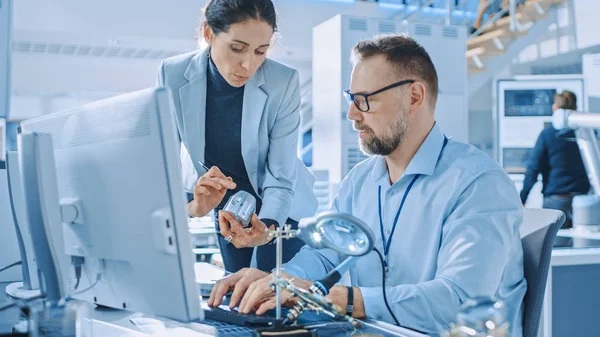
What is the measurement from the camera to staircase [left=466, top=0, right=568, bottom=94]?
7.46m

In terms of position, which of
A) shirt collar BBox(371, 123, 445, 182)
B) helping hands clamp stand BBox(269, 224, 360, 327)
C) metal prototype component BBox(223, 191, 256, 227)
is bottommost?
helping hands clamp stand BBox(269, 224, 360, 327)

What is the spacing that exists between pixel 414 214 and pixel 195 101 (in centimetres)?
77

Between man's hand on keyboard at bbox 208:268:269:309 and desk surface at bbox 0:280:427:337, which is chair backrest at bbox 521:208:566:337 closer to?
desk surface at bbox 0:280:427:337

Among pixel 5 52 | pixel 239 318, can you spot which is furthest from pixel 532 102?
pixel 239 318

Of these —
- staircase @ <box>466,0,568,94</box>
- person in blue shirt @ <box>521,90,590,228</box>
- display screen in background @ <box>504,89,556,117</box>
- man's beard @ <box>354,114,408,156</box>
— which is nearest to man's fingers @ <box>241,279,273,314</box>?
man's beard @ <box>354,114,408,156</box>

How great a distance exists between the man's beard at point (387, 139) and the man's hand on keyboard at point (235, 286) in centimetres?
44

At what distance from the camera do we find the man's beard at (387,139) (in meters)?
1.57

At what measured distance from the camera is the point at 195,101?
1.90 m

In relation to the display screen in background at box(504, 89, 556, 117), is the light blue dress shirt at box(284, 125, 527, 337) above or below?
below

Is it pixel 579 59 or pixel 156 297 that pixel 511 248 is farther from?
pixel 579 59

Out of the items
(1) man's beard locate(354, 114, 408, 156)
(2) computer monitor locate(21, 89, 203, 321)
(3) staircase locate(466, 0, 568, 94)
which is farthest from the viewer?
(3) staircase locate(466, 0, 568, 94)

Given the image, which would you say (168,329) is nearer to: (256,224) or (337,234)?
(337,234)

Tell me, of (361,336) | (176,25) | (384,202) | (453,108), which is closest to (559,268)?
(384,202)

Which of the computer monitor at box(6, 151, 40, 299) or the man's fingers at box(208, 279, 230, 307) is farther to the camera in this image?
the computer monitor at box(6, 151, 40, 299)
